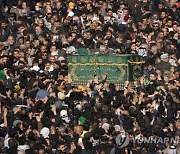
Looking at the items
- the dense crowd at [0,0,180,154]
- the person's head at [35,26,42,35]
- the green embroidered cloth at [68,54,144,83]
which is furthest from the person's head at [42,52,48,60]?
the person's head at [35,26,42,35]

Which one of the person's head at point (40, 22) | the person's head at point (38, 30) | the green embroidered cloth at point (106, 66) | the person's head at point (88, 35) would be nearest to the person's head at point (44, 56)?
the green embroidered cloth at point (106, 66)

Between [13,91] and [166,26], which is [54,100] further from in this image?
[166,26]

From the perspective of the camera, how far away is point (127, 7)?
122 ft

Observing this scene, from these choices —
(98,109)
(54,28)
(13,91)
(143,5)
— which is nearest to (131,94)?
(98,109)

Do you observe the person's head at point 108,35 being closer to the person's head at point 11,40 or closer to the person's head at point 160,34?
the person's head at point 160,34

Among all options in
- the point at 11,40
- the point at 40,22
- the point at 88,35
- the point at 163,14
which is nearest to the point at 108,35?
the point at 88,35

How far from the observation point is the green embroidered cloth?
107 ft

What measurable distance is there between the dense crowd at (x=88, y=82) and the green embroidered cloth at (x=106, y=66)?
305 millimetres

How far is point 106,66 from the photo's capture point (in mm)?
32625

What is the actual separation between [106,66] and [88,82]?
1222 millimetres

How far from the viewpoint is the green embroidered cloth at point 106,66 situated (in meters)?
32.5

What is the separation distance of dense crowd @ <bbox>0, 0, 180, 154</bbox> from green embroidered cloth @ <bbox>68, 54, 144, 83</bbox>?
305mm

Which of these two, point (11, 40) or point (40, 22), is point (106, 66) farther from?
point (40, 22)

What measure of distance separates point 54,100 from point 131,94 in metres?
2.30
